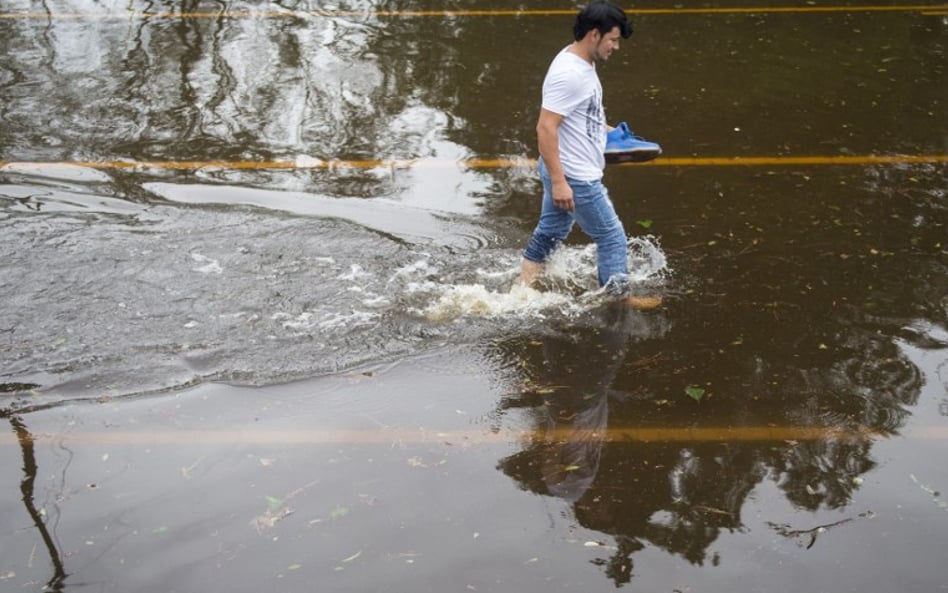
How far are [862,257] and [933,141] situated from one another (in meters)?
2.30

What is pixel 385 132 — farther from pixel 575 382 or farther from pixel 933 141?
pixel 933 141

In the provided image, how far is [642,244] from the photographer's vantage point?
6.55 m

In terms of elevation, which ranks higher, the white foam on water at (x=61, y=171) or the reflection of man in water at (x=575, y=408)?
the white foam on water at (x=61, y=171)

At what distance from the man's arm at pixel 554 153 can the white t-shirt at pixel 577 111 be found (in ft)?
0.17

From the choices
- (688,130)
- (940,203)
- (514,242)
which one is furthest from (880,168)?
(514,242)

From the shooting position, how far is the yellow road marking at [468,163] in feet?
24.9

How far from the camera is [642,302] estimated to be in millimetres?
5965

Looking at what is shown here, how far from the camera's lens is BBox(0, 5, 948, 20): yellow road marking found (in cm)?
1122

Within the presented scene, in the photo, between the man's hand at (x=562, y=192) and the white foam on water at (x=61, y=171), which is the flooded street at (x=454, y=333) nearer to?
the white foam on water at (x=61, y=171)

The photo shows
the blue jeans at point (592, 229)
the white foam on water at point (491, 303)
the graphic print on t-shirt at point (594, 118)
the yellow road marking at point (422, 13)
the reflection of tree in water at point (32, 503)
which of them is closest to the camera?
the reflection of tree in water at point (32, 503)

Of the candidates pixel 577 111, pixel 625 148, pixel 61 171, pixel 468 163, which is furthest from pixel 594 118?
pixel 61 171

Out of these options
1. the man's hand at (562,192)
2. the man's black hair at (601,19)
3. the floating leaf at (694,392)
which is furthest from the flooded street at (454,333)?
the man's black hair at (601,19)

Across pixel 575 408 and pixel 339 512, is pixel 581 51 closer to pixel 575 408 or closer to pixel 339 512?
pixel 575 408

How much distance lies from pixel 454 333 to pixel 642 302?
1.17 m
